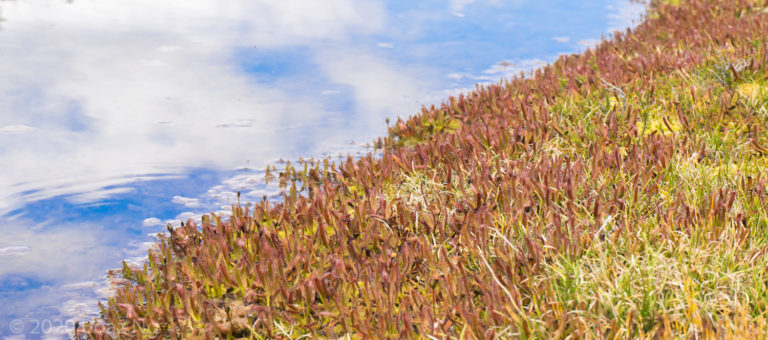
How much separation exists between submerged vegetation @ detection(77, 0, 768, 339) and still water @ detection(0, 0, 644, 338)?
0.60 metres

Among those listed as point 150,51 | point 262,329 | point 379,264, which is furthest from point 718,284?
point 150,51

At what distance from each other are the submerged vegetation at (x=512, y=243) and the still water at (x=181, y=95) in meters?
0.60

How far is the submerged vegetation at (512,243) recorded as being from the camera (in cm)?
388

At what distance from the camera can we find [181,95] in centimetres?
942

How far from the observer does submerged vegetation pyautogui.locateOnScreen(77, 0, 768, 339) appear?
12.7 ft

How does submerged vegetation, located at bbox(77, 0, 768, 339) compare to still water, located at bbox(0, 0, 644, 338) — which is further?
still water, located at bbox(0, 0, 644, 338)

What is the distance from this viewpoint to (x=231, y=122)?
27.9 feet

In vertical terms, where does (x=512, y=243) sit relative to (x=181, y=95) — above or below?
below

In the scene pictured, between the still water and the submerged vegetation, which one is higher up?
the still water

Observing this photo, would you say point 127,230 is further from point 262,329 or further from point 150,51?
point 150,51

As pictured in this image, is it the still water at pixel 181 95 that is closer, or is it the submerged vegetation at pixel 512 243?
the submerged vegetation at pixel 512 243

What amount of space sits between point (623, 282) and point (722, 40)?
733cm

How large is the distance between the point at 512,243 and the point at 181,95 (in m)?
6.16

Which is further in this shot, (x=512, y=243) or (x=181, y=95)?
(x=181, y=95)
